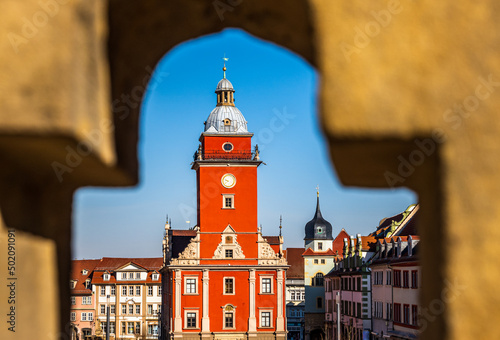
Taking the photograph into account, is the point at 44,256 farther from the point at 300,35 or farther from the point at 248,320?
the point at 248,320

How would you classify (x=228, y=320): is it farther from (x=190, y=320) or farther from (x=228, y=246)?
(x=228, y=246)

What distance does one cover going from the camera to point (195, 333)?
5388 cm

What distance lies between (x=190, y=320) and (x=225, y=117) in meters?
16.6

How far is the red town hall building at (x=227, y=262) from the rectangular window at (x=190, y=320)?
5 cm

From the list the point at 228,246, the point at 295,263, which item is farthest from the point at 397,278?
the point at 295,263

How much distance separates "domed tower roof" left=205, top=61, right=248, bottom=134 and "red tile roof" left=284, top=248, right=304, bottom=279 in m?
39.1

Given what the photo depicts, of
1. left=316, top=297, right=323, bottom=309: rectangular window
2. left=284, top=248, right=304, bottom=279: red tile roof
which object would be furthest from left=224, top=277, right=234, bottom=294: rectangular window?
left=284, top=248, right=304, bottom=279: red tile roof

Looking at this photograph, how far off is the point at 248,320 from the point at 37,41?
172 feet

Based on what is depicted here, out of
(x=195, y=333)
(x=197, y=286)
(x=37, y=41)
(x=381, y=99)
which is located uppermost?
(x=37, y=41)

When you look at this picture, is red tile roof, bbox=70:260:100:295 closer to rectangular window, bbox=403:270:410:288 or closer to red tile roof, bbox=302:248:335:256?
red tile roof, bbox=302:248:335:256

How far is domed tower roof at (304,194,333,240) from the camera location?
92.8 meters

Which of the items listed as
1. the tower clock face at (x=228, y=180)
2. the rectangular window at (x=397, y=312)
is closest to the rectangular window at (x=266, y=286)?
the tower clock face at (x=228, y=180)

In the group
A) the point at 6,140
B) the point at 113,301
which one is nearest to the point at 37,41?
the point at 6,140

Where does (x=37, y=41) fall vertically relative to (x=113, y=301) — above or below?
above
